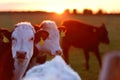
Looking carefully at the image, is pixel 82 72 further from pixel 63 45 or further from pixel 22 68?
pixel 22 68

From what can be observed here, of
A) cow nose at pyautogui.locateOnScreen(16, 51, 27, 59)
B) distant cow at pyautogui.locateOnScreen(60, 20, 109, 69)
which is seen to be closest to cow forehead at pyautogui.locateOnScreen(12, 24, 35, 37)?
cow nose at pyautogui.locateOnScreen(16, 51, 27, 59)

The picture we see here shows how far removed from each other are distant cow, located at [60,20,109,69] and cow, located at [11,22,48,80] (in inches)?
268

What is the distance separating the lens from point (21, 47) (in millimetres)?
5488

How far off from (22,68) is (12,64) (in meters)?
0.19

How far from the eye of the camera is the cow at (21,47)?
539cm

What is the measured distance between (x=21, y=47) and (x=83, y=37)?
8.41m

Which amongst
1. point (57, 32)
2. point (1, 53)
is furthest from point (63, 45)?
point (1, 53)

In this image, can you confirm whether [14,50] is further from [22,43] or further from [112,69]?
[112,69]

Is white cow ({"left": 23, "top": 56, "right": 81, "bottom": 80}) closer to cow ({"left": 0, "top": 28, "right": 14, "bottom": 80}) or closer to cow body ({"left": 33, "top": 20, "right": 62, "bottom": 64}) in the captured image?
cow ({"left": 0, "top": 28, "right": 14, "bottom": 80})

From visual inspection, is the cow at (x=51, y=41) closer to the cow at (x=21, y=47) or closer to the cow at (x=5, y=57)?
the cow at (x=5, y=57)

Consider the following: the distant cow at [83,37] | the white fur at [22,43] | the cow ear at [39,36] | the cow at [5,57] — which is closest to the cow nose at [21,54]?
the white fur at [22,43]

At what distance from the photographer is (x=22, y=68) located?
5.69 metres

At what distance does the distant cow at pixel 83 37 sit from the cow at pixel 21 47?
22.4 ft

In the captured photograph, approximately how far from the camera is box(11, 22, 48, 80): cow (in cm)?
539
